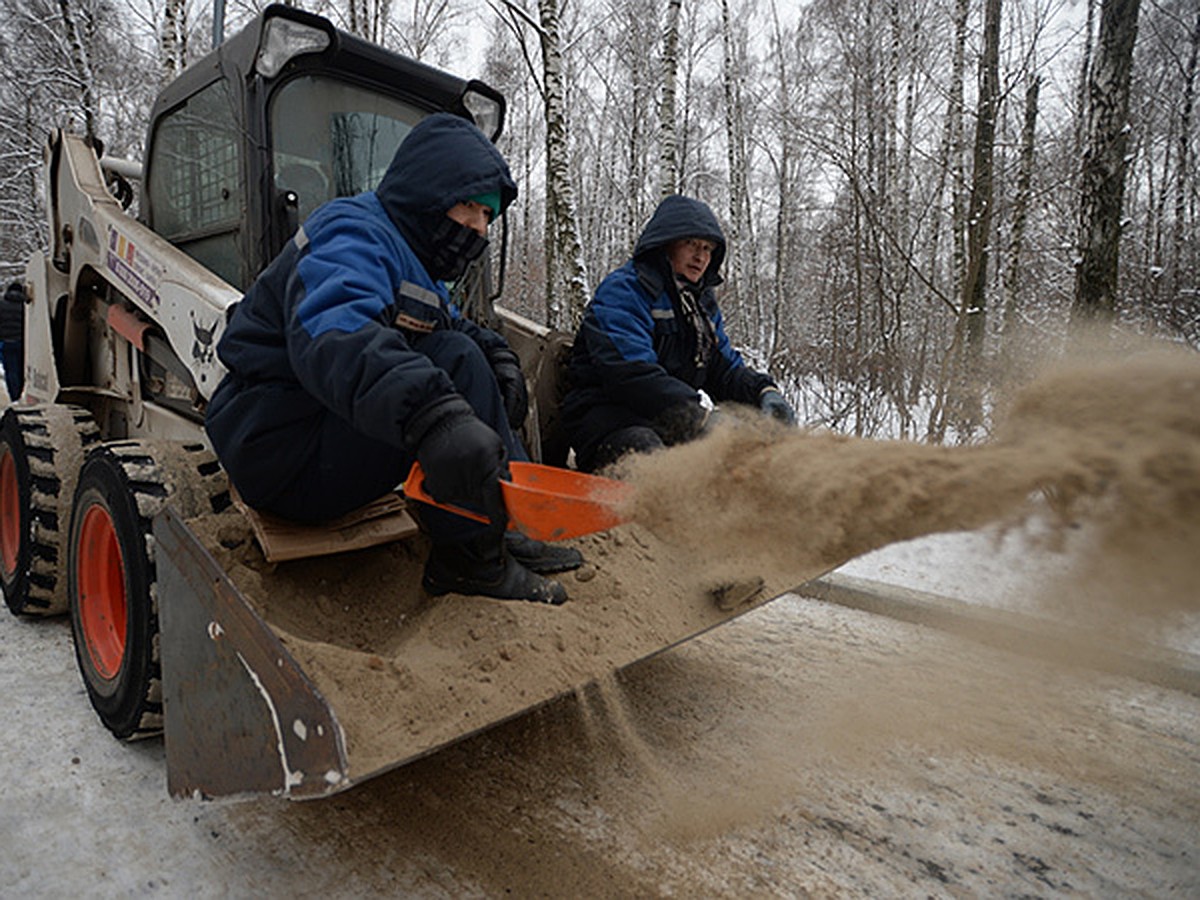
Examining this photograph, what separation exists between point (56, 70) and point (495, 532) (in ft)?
55.2

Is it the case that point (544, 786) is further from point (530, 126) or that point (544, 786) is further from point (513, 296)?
point (513, 296)

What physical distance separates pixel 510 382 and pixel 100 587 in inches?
63.7

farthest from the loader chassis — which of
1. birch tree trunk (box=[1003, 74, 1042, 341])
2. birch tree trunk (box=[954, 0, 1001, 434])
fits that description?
birch tree trunk (box=[1003, 74, 1042, 341])

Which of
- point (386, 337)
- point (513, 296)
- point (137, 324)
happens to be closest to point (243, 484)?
point (386, 337)

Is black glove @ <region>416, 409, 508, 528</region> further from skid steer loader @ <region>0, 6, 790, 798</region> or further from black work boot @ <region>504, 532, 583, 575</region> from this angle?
black work boot @ <region>504, 532, 583, 575</region>

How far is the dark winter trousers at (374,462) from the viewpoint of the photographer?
89.3 inches

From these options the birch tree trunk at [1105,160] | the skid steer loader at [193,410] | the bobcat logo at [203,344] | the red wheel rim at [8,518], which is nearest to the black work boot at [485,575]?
the skid steer loader at [193,410]

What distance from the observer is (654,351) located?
361 centimetres

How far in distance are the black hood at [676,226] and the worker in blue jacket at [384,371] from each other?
1180mm

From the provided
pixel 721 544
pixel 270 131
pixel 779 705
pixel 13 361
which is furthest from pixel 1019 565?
pixel 13 361

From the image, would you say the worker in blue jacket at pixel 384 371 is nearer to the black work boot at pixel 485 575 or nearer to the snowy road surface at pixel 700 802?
the black work boot at pixel 485 575

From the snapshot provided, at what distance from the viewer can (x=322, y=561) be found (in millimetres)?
2533

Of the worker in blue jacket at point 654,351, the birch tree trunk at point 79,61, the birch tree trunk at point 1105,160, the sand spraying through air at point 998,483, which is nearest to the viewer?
the sand spraying through air at point 998,483

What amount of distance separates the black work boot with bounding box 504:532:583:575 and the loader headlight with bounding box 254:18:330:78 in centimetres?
187
